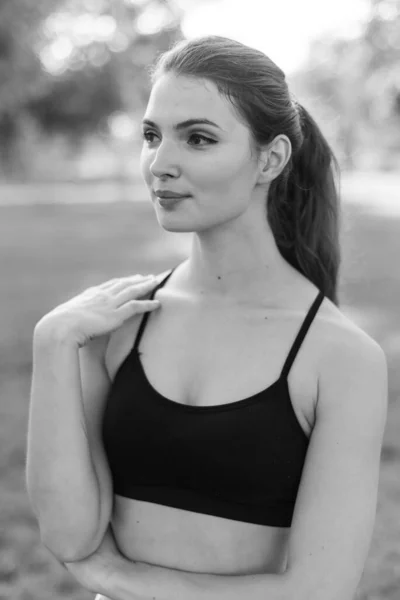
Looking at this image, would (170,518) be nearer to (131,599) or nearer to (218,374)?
(131,599)

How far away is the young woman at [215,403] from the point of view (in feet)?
5.34

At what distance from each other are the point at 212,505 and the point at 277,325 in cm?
41

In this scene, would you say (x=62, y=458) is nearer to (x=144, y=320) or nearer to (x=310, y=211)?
(x=144, y=320)

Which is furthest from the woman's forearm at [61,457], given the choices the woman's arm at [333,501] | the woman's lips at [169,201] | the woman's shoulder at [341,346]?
the woman's shoulder at [341,346]

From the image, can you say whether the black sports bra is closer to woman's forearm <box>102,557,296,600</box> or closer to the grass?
woman's forearm <box>102,557,296,600</box>

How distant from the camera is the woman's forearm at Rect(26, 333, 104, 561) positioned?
175 centimetres

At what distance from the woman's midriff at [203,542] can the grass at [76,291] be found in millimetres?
951

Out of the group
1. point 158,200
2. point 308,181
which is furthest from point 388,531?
point 158,200

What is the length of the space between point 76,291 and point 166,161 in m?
8.80

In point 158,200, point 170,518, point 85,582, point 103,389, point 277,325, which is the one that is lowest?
point 85,582

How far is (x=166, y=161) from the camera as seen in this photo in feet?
5.54

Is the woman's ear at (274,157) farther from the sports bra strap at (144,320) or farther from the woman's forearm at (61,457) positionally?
the woman's forearm at (61,457)

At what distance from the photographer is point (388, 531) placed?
177 inches

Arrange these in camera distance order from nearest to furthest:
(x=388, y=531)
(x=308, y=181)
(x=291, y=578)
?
(x=291, y=578), (x=308, y=181), (x=388, y=531)
